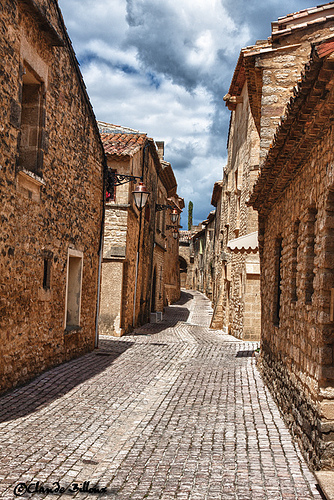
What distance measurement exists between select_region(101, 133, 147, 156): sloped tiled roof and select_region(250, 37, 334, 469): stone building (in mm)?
7687

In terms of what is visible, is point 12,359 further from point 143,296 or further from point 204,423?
point 143,296

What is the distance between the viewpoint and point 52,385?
7906 millimetres

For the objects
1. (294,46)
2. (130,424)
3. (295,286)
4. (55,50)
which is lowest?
(130,424)

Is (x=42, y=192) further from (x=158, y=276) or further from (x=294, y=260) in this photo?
(x=158, y=276)

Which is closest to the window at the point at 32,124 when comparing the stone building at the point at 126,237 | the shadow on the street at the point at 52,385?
the shadow on the street at the point at 52,385

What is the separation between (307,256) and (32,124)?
503 centimetres

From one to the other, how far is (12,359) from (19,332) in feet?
1.42

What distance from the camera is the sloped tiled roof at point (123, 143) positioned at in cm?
1523

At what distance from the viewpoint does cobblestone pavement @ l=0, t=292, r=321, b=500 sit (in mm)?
4270

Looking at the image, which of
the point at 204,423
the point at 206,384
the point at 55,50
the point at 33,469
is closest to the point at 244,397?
the point at 206,384

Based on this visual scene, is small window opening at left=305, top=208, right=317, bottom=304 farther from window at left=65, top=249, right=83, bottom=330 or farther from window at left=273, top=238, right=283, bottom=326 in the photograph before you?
window at left=65, top=249, right=83, bottom=330

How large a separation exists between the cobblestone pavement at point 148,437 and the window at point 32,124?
135 inches

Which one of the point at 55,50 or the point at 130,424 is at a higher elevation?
the point at 55,50

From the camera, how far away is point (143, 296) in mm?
19922
